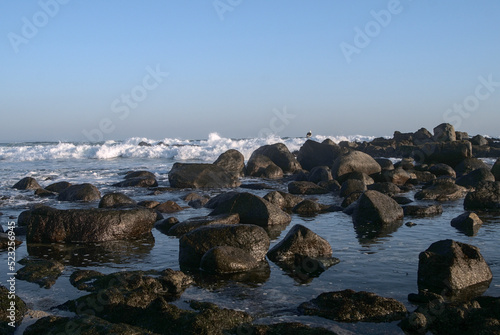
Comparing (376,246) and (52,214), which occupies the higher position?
(52,214)

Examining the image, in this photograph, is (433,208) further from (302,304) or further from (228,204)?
(302,304)

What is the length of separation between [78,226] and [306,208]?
21.7 feet

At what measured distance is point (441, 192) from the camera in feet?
56.0

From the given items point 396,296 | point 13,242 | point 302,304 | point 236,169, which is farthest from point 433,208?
point 236,169

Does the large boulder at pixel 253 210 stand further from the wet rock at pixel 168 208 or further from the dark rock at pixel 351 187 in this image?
the dark rock at pixel 351 187

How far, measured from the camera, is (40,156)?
45125mm

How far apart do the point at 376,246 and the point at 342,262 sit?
1.49 metres

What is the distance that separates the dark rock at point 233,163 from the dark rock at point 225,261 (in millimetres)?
17773

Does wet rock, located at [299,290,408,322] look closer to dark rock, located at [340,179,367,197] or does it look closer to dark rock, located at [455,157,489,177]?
dark rock, located at [340,179,367,197]

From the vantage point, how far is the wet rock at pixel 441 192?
55.5ft

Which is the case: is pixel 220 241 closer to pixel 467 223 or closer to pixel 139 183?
pixel 467 223

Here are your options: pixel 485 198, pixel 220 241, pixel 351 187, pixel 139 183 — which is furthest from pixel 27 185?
pixel 485 198

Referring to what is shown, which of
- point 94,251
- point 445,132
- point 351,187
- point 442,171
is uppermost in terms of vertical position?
point 445,132

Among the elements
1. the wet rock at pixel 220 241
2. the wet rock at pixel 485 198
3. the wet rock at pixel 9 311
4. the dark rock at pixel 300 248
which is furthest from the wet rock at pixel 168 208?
the wet rock at pixel 485 198
